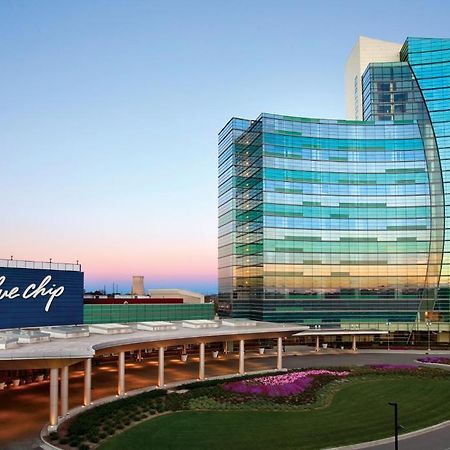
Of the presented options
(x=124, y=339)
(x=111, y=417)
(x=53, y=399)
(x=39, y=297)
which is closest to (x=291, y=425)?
(x=111, y=417)

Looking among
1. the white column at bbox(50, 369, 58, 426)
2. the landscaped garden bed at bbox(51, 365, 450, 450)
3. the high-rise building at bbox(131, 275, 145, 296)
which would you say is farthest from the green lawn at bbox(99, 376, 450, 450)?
the high-rise building at bbox(131, 275, 145, 296)

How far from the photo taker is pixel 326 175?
97.1 m

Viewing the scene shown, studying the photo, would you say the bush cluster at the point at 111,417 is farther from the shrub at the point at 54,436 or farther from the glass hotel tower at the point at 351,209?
the glass hotel tower at the point at 351,209

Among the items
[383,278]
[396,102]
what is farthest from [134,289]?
[396,102]

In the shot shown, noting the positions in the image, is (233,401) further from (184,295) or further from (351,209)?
(351,209)

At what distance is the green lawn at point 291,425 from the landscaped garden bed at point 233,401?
0.52ft

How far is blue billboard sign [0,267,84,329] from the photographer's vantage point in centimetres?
4841

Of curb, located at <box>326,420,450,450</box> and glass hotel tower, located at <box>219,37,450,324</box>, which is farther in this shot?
glass hotel tower, located at <box>219,37,450,324</box>

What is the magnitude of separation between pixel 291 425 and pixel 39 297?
26687mm

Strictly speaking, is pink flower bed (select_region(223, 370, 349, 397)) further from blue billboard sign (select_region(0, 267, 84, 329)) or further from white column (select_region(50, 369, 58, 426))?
blue billboard sign (select_region(0, 267, 84, 329))

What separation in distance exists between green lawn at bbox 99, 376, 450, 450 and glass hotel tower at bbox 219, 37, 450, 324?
4685 centimetres

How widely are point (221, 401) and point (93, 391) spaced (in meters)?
12.3

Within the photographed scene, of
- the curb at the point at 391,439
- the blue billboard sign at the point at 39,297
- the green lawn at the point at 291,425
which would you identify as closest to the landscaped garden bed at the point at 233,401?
the green lawn at the point at 291,425

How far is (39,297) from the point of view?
51344 mm
